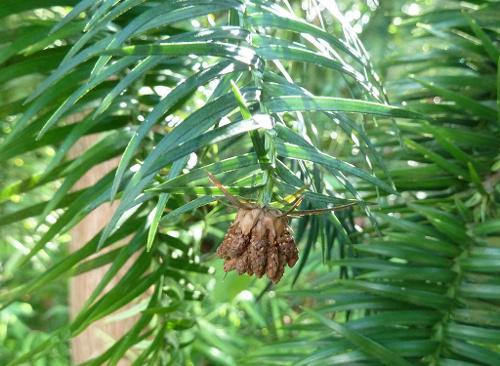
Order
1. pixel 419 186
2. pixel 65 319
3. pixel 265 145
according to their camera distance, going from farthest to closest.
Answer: pixel 65 319, pixel 419 186, pixel 265 145

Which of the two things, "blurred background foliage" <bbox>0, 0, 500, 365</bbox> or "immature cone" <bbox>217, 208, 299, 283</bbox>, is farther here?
"blurred background foliage" <bbox>0, 0, 500, 365</bbox>

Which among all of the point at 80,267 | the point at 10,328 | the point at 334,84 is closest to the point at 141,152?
the point at 80,267

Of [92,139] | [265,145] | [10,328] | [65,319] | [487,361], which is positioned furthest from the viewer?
[65,319]

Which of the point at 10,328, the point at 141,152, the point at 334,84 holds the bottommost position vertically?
the point at 10,328

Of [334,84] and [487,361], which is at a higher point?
[334,84]

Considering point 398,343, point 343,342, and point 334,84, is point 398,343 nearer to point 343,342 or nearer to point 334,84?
point 343,342

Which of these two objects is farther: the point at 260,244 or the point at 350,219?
the point at 350,219

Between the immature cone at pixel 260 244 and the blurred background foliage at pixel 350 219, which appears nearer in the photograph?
the immature cone at pixel 260 244

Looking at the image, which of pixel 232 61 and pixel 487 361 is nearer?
pixel 232 61
